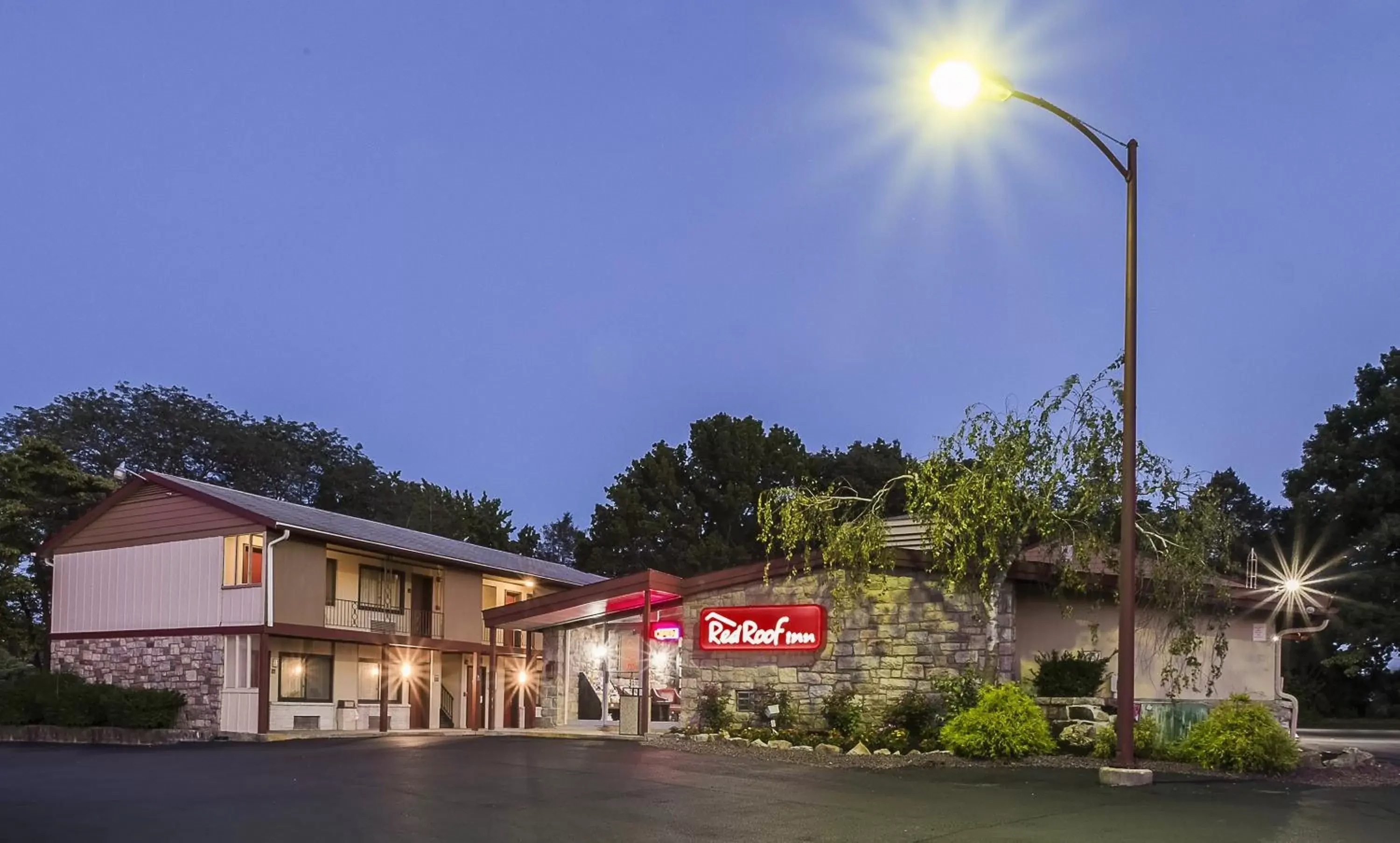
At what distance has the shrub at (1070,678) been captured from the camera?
20453 mm

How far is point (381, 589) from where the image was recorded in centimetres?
3531

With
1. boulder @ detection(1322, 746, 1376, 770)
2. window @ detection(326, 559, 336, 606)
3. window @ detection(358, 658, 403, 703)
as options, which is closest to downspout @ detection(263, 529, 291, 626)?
window @ detection(326, 559, 336, 606)

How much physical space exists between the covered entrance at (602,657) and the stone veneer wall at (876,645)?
7.11 feet

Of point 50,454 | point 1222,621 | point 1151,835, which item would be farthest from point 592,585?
point 50,454

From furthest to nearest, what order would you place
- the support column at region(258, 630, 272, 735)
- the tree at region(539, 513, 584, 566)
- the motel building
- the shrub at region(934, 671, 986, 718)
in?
the tree at region(539, 513, 584, 566) < the support column at region(258, 630, 272, 735) < the motel building < the shrub at region(934, 671, 986, 718)

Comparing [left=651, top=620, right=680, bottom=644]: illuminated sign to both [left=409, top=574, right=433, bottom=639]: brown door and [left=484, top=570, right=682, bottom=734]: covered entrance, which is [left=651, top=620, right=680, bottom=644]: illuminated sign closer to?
[left=484, top=570, right=682, bottom=734]: covered entrance

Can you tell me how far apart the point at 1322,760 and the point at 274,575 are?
22.2 metres

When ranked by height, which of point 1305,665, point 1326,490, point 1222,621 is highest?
point 1326,490

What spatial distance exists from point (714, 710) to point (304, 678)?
45.7 ft

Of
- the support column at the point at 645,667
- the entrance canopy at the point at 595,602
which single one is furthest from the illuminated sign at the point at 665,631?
the support column at the point at 645,667

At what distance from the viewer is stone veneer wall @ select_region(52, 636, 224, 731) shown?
101 feet

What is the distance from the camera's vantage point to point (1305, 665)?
48.9m

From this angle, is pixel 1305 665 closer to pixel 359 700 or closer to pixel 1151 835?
pixel 359 700

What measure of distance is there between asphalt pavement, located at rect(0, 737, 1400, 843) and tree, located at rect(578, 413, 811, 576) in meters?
36.1
